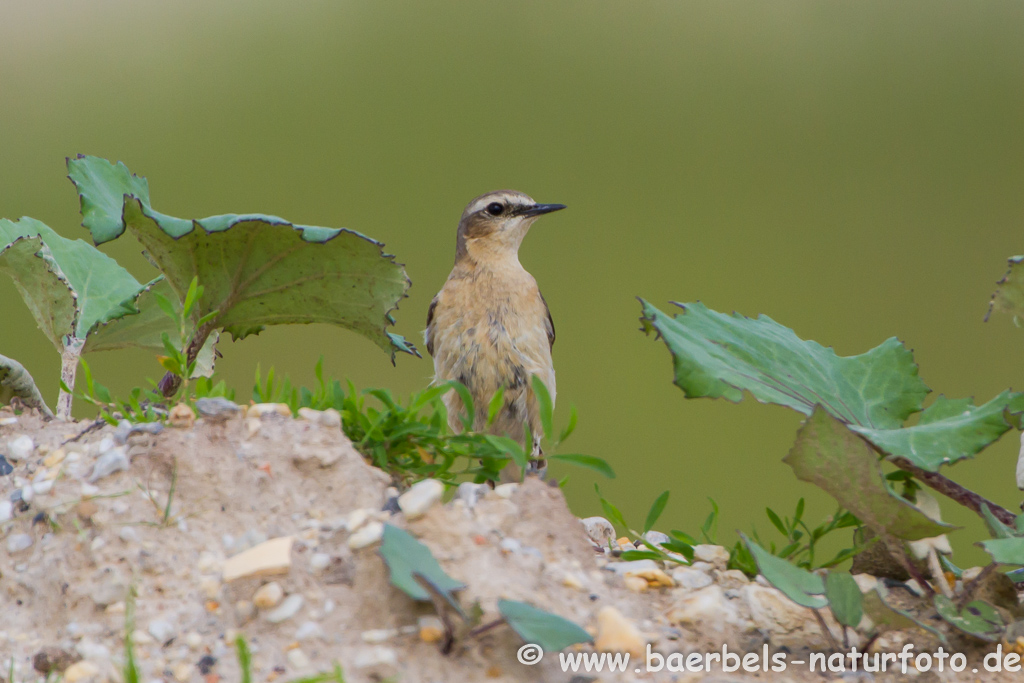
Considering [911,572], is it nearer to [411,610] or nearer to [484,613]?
[484,613]

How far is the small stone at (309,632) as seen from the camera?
6.16ft

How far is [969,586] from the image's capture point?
7.29 feet

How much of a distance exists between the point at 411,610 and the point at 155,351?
180 cm

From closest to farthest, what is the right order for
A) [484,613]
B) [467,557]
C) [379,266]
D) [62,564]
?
[484,613], [467,557], [62,564], [379,266]

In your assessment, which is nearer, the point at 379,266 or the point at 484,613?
the point at 484,613

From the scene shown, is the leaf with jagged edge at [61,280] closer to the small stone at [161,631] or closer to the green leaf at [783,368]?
the small stone at [161,631]

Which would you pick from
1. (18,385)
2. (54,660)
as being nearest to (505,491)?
(54,660)

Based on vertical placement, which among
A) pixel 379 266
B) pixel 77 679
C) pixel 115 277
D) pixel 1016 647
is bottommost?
pixel 77 679

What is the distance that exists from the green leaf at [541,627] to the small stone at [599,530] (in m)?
1.47

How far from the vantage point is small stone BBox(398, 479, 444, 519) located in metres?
2.09

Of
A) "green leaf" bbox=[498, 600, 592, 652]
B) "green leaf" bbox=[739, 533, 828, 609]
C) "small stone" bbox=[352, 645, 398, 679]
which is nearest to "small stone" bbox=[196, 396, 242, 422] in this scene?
"small stone" bbox=[352, 645, 398, 679]

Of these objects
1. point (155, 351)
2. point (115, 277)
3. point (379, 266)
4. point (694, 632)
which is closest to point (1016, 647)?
point (694, 632)

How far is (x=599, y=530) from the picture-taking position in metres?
3.35

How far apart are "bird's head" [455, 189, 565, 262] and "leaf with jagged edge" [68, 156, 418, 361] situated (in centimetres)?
197
